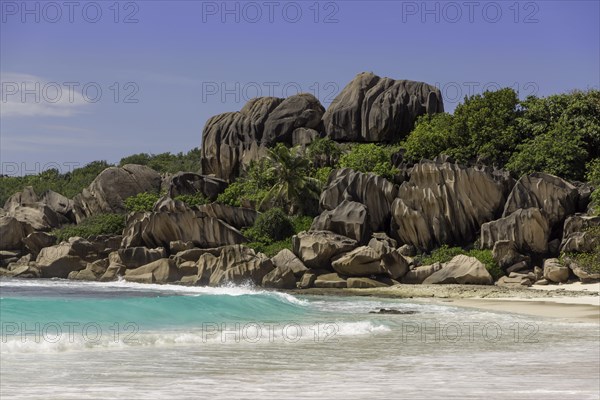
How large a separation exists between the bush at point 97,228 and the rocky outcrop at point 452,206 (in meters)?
21.6

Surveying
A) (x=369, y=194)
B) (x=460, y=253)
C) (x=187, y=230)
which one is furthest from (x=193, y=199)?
(x=460, y=253)

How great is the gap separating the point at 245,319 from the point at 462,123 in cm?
2856

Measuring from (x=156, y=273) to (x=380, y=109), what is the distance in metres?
22.4

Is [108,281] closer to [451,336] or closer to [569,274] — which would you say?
[569,274]

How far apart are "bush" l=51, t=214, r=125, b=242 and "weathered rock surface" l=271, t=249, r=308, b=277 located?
16384mm

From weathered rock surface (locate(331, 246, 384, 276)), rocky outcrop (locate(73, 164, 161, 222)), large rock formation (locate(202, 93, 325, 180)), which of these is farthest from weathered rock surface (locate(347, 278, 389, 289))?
rocky outcrop (locate(73, 164, 161, 222))

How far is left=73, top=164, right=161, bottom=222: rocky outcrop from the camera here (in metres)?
60.0

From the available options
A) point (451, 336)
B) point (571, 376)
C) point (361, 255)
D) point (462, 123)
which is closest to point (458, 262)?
point (361, 255)

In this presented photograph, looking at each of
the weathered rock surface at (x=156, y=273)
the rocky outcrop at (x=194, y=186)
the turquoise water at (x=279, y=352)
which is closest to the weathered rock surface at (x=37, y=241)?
the rocky outcrop at (x=194, y=186)

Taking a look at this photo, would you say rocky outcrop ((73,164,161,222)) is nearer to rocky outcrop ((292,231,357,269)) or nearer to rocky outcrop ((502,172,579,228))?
rocky outcrop ((292,231,357,269))

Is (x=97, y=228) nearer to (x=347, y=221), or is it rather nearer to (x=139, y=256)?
(x=139, y=256)

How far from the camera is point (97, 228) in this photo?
5441 centimetres

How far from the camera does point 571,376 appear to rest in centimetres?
1470

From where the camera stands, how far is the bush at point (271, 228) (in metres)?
47.4
